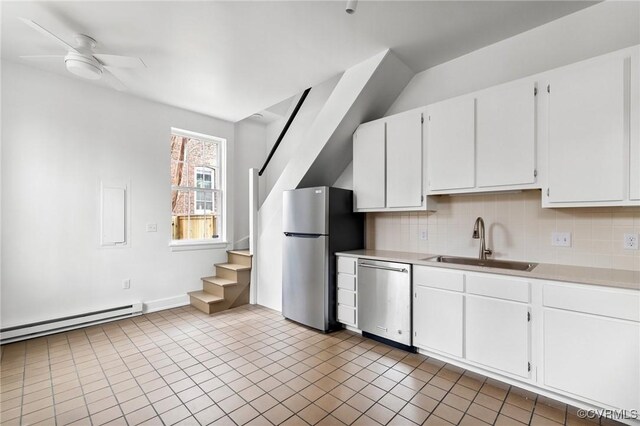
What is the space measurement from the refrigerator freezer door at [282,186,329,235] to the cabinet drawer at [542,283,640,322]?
6.49 ft

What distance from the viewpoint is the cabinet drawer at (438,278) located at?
2367 millimetres

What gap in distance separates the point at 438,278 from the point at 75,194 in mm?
4045

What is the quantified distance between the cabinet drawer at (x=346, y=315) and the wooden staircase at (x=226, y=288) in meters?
1.66

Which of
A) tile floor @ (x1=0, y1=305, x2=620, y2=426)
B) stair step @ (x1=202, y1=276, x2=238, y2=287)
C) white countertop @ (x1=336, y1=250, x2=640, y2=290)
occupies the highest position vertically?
white countertop @ (x1=336, y1=250, x2=640, y2=290)

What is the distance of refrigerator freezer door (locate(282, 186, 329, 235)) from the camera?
3.20 meters

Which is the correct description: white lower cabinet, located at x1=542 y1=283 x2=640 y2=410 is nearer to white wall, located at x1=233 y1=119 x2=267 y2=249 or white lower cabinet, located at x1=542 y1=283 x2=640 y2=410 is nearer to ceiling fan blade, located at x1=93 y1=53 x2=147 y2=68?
ceiling fan blade, located at x1=93 y1=53 x2=147 y2=68

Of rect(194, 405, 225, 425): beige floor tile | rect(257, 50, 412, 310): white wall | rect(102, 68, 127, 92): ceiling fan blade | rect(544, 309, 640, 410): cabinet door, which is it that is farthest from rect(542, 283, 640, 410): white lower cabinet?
rect(102, 68, 127, 92): ceiling fan blade

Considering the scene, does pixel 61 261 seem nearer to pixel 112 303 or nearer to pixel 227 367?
pixel 112 303

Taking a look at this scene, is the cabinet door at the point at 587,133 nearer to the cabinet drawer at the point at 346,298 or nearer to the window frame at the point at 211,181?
the cabinet drawer at the point at 346,298

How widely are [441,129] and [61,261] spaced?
4.31 m

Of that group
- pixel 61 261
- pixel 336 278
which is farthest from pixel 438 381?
pixel 61 261

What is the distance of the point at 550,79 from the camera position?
2135 mm

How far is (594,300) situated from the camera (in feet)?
5.84

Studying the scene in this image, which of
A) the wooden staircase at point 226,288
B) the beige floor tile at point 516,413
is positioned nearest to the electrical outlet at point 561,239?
the beige floor tile at point 516,413
